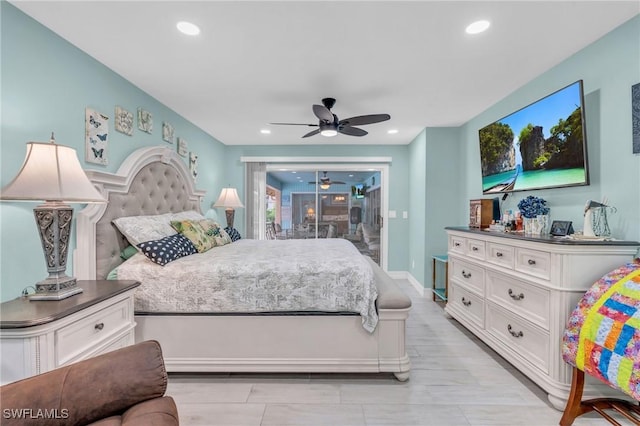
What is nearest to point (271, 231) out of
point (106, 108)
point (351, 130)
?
point (351, 130)

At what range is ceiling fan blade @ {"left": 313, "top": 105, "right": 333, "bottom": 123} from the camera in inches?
103

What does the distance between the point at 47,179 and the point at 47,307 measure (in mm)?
609

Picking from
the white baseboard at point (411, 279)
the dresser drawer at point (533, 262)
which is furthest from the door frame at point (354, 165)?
the dresser drawer at point (533, 262)

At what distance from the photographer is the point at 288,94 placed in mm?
2902

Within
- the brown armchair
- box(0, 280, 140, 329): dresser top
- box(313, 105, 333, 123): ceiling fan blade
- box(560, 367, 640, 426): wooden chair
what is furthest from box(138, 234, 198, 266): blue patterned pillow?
box(560, 367, 640, 426): wooden chair

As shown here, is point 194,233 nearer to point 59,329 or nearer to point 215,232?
point 215,232

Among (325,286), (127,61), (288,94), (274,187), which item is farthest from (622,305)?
(274,187)

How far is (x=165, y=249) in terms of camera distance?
2.21 m

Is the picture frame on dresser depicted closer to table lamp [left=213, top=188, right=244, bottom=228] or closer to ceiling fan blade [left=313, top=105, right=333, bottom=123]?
ceiling fan blade [left=313, top=105, right=333, bottom=123]

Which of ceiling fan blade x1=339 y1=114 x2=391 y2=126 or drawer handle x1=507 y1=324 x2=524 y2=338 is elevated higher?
ceiling fan blade x1=339 y1=114 x2=391 y2=126

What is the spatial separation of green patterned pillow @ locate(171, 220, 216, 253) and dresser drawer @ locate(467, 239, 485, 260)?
2522 millimetres

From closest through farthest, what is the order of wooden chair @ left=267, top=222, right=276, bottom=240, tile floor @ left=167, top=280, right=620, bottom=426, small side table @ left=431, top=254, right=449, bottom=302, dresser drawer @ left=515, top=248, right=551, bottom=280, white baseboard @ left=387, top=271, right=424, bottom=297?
tile floor @ left=167, top=280, right=620, bottom=426
dresser drawer @ left=515, top=248, right=551, bottom=280
small side table @ left=431, top=254, right=449, bottom=302
white baseboard @ left=387, top=271, right=424, bottom=297
wooden chair @ left=267, top=222, right=276, bottom=240

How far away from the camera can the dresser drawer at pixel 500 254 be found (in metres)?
2.24

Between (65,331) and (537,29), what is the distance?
10.2ft
